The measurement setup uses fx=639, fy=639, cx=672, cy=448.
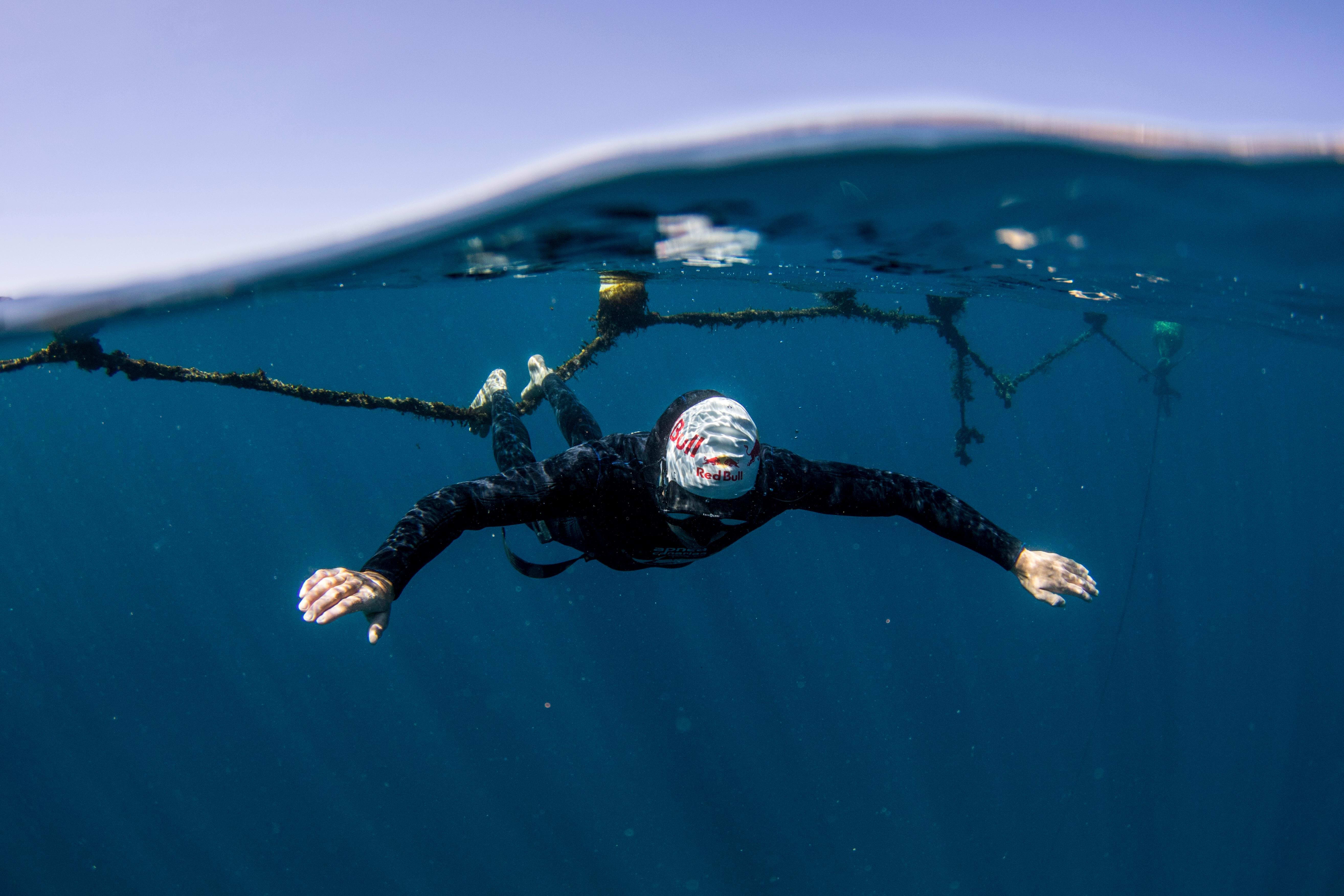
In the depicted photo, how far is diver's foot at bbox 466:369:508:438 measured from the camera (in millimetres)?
7172

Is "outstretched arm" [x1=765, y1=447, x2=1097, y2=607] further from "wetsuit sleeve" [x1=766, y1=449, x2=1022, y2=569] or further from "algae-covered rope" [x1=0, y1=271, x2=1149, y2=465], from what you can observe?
"algae-covered rope" [x1=0, y1=271, x2=1149, y2=465]

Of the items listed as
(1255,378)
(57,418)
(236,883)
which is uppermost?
(57,418)

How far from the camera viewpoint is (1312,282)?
28.3ft

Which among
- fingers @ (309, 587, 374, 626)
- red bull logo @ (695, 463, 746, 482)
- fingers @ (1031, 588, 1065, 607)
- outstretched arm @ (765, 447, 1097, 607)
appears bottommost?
fingers @ (1031, 588, 1065, 607)

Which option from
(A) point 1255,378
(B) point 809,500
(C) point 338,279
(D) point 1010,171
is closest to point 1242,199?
(D) point 1010,171

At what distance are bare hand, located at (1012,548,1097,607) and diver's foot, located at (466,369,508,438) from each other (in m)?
5.34

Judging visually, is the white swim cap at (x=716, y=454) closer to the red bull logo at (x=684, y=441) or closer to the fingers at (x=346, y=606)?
the red bull logo at (x=684, y=441)

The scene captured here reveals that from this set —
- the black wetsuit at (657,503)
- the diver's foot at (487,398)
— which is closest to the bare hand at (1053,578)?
the black wetsuit at (657,503)

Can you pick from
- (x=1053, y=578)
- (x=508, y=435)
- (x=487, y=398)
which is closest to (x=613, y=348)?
(x=487, y=398)

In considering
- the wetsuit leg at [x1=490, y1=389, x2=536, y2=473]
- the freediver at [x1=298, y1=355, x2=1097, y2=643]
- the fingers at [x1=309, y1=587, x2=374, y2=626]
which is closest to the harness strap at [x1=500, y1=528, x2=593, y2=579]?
the freediver at [x1=298, y1=355, x2=1097, y2=643]

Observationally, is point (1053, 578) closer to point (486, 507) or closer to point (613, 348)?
point (486, 507)

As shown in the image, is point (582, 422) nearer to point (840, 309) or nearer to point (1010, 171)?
point (1010, 171)

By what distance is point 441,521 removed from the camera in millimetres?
3164

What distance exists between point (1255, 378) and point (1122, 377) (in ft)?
58.6
